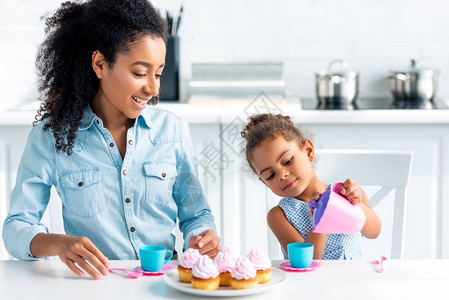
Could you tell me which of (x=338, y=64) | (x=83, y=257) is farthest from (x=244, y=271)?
(x=338, y=64)

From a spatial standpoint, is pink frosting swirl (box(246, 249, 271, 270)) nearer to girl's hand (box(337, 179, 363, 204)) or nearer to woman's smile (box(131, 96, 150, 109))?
girl's hand (box(337, 179, 363, 204))

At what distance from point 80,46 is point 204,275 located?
29.0 inches

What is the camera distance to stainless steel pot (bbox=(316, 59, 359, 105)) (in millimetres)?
2865

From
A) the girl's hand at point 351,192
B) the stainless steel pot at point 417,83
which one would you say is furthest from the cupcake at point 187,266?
the stainless steel pot at point 417,83

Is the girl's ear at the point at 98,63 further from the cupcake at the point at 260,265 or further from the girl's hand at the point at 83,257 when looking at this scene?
the cupcake at the point at 260,265

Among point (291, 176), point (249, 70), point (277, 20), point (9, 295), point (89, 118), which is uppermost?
point (277, 20)

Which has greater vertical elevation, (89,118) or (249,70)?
(249,70)

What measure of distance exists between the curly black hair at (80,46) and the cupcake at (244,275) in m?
0.64

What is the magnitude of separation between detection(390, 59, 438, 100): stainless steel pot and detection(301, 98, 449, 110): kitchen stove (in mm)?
26

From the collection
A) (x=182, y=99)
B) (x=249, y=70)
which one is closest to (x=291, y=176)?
(x=249, y=70)

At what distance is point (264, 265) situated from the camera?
4.19 ft

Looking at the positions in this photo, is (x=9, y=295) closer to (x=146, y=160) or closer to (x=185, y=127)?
(x=146, y=160)

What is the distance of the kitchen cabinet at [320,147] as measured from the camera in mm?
2668

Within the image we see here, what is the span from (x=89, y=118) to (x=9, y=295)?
0.58 m
